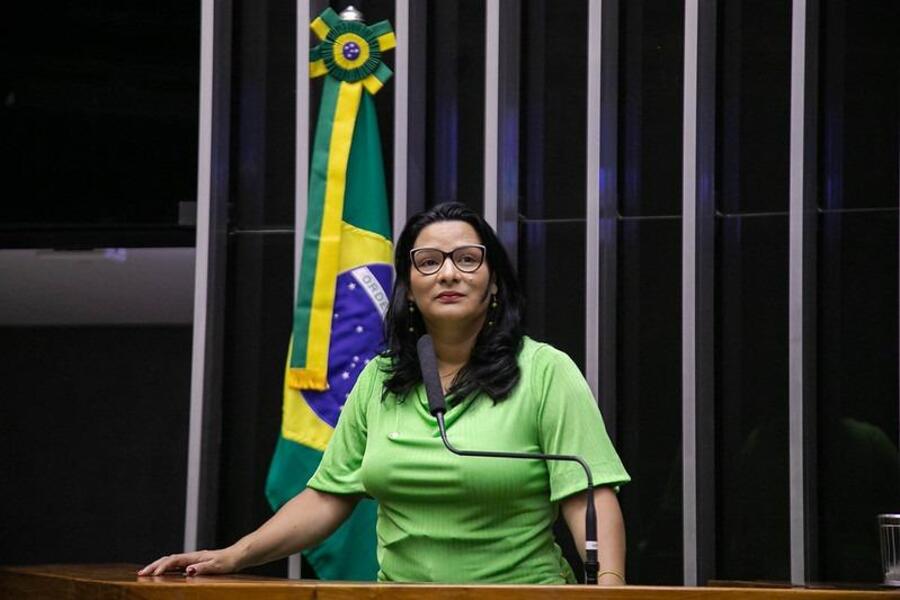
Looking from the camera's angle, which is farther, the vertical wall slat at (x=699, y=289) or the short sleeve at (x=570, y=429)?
the vertical wall slat at (x=699, y=289)

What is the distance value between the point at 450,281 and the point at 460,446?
1.15 ft

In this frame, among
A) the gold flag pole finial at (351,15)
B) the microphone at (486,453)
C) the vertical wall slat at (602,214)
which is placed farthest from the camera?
the gold flag pole finial at (351,15)

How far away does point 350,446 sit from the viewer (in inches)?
139

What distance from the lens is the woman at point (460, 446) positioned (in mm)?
3223

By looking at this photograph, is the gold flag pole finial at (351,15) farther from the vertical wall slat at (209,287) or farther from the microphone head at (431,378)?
the microphone head at (431,378)

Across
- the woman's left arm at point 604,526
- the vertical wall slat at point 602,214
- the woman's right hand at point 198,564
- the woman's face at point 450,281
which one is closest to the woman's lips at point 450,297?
the woman's face at point 450,281

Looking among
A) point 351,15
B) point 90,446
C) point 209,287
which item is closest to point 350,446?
point 209,287

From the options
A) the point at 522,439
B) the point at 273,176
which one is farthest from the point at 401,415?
the point at 273,176

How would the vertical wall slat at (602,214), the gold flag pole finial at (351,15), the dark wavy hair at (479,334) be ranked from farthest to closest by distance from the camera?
the gold flag pole finial at (351,15)
the vertical wall slat at (602,214)
the dark wavy hair at (479,334)

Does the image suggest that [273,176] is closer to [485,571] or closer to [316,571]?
[316,571]

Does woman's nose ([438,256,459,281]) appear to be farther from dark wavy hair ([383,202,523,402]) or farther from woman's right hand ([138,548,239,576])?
woman's right hand ([138,548,239,576])

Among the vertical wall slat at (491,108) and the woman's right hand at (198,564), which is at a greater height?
the vertical wall slat at (491,108)

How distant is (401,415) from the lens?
11.1ft

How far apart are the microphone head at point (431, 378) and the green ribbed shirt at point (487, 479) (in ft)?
0.41
